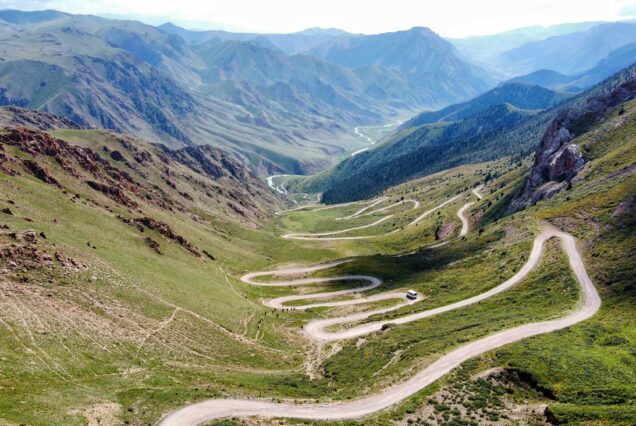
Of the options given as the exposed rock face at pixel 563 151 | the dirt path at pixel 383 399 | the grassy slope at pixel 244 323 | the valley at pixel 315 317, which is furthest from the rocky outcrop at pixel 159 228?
the exposed rock face at pixel 563 151

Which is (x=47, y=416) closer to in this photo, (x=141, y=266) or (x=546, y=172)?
(x=141, y=266)

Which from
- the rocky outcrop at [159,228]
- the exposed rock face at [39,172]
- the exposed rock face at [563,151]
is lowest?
the rocky outcrop at [159,228]

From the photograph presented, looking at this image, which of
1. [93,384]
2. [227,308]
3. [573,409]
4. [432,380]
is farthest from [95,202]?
[573,409]

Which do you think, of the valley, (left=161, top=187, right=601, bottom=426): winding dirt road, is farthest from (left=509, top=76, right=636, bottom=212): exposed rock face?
(left=161, top=187, right=601, bottom=426): winding dirt road

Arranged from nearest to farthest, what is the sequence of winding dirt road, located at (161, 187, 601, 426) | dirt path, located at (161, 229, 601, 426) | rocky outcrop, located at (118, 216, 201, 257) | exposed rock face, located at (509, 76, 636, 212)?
dirt path, located at (161, 229, 601, 426), winding dirt road, located at (161, 187, 601, 426), rocky outcrop, located at (118, 216, 201, 257), exposed rock face, located at (509, 76, 636, 212)

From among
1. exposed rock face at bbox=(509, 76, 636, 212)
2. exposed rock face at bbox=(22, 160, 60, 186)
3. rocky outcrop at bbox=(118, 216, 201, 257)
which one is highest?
exposed rock face at bbox=(509, 76, 636, 212)

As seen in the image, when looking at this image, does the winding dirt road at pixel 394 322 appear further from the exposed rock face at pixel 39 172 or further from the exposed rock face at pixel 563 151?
the exposed rock face at pixel 39 172

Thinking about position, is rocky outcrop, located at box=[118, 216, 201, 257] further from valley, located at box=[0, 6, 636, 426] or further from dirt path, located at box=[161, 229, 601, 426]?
dirt path, located at box=[161, 229, 601, 426]

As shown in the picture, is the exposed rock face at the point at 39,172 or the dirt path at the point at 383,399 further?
the exposed rock face at the point at 39,172

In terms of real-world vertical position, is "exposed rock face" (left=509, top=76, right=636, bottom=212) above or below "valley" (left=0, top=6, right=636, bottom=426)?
above
